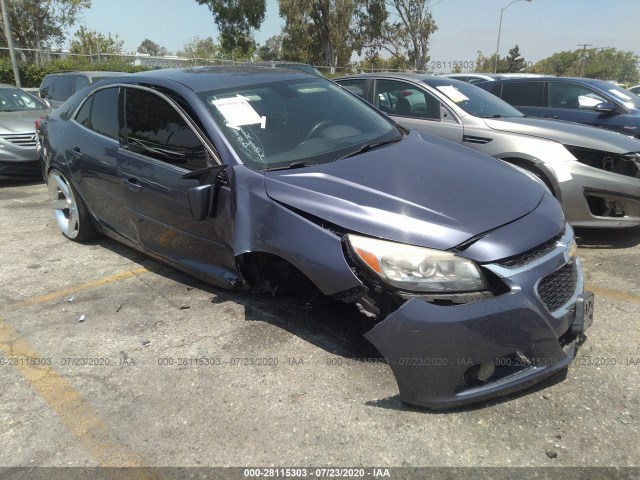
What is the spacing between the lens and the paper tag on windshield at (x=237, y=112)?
320 centimetres

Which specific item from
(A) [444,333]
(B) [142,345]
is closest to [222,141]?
(B) [142,345]

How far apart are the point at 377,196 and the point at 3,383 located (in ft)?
7.55

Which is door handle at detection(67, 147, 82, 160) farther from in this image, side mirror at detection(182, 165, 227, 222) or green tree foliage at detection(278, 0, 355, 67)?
green tree foliage at detection(278, 0, 355, 67)

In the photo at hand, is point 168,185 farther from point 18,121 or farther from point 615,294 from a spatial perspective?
point 18,121

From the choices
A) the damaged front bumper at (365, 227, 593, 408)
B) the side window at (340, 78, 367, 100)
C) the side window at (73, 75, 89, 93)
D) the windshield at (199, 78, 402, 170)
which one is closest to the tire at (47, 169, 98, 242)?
the windshield at (199, 78, 402, 170)

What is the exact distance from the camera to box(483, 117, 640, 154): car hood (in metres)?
4.57

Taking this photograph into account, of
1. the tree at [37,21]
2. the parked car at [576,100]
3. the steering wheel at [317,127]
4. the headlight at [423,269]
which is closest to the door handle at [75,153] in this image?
the steering wheel at [317,127]

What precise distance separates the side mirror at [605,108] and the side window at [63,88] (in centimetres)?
957

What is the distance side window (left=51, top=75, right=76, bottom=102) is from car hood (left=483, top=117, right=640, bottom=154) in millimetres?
8602

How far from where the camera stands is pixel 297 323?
3270 millimetres

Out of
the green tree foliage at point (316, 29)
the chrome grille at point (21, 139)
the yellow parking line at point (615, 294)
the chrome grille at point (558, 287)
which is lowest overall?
the yellow parking line at point (615, 294)

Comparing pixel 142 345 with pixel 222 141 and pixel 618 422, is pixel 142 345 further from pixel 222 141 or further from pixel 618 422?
pixel 618 422

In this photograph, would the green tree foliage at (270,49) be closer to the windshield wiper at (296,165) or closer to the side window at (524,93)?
the side window at (524,93)

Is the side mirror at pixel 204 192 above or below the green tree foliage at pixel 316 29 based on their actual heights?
below
